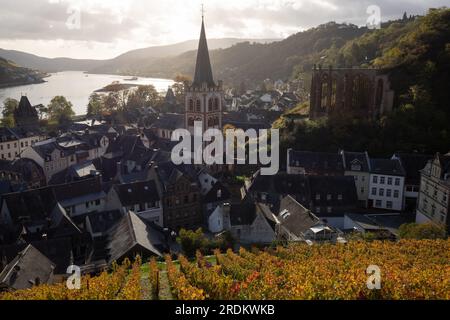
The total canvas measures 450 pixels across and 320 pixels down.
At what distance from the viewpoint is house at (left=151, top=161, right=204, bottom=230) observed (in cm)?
4141

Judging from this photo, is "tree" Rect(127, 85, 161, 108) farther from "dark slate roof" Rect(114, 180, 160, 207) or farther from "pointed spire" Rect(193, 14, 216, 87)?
"dark slate roof" Rect(114, 180, 160, 207)

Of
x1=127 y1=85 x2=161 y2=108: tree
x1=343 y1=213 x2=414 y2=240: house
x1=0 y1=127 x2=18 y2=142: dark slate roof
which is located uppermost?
x1=127 y1=85 x2=161 y2=108: tree

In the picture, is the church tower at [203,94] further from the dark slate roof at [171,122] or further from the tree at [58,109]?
the tree at [58,109]

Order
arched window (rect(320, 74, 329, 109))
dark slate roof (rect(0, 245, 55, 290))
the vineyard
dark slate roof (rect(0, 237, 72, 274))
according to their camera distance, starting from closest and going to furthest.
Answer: the vineyard, dark slate roof (rect(0, 245, 55, 290)), dark slate roof (rect(0, 237, 72, 274)), arched window (rect(320, 74, 329, 109))

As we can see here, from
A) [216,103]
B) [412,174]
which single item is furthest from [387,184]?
[216,103]

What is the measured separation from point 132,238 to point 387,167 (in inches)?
1095

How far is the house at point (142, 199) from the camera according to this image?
40.4 metres

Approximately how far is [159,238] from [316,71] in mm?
35271

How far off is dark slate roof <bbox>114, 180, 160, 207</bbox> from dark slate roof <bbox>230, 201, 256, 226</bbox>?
8.28 m

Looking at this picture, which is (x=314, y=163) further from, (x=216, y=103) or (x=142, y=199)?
(x=216, y=103)

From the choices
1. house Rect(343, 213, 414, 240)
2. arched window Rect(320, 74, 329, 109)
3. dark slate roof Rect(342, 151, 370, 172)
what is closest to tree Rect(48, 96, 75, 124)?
arched window Rect(320, 74, 329, 109)

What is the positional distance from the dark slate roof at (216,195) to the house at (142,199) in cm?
502

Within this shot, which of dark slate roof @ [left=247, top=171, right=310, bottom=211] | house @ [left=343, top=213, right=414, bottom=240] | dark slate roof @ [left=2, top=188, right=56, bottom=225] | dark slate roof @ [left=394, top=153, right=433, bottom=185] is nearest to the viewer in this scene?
house @ [left=343, top=213, right=414, bottom=240]
